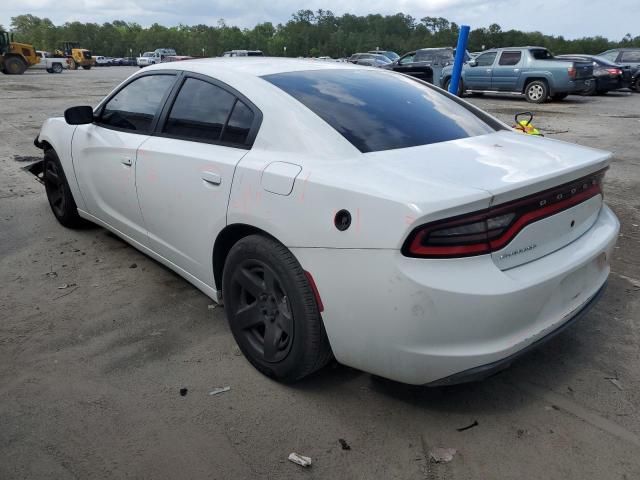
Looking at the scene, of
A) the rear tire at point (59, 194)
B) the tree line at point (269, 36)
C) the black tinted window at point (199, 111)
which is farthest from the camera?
the tree line at point (269, 36)

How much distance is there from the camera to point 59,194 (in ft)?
15.8

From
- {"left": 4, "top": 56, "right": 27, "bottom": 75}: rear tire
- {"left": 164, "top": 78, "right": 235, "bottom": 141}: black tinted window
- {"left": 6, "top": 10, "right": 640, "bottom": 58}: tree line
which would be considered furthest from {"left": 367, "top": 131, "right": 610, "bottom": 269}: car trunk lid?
{"left": 6, "top": 10, "right": 640, "bottom": 58}: tree line

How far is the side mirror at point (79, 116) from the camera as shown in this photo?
12.7ft

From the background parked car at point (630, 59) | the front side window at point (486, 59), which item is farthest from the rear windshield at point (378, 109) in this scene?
the background parked car at point (630, 59)

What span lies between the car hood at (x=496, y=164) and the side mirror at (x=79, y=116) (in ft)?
8.35

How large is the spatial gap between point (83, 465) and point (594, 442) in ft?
6.95

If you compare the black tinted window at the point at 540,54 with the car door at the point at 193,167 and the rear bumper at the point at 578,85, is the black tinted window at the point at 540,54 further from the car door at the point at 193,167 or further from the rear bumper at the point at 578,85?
the car door at the point at 193,167

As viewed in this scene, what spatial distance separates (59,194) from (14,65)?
33398 mm

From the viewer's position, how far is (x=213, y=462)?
2.16 meters

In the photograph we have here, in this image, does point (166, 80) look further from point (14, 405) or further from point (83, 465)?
point (83, 465)

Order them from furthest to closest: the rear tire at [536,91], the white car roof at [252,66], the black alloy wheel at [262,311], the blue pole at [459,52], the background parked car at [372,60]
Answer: the background parked car at [372,60], the rear tire at [536,91], the blue pole at [459,52], the white car roof at [252,66], the black alloy wheel at [262,311]

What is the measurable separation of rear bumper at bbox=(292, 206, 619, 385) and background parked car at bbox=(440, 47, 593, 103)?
51.1ft

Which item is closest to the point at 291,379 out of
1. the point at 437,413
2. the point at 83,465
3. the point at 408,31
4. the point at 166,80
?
the point at 437,413

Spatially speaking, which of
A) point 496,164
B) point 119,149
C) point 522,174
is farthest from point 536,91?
point 522,174
